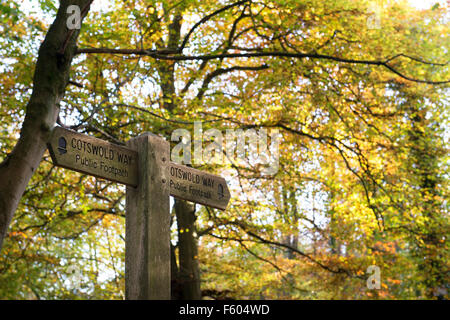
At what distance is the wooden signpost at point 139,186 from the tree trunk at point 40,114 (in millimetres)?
1381

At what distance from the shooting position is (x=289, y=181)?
1041 cm

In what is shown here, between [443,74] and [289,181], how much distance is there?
486 cm

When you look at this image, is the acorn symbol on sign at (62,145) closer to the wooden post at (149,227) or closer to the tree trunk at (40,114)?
the wooden post at (149,227)

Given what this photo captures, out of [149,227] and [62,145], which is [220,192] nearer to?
[149,227]

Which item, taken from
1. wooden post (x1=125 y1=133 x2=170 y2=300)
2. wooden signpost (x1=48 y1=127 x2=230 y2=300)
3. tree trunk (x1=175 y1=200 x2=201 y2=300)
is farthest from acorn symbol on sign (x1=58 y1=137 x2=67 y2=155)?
tree trunk (x1=175 y1=200 x2=201 y2=300)

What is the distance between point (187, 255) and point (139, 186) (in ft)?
25.2

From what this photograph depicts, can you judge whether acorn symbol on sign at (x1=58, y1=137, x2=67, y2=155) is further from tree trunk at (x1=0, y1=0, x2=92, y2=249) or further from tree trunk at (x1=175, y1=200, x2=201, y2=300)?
tree trunk at (x1=175, y1=200, x2=201, y2=300)

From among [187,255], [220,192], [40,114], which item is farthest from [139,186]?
[187,255]

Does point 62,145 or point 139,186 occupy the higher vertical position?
Answer: point 62,145

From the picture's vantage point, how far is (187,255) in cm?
1072

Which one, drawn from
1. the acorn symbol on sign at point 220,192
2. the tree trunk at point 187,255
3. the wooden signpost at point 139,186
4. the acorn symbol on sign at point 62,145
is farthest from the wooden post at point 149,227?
the tree trunk at point 187,255

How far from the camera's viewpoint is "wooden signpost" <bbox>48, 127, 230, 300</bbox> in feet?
10.1
